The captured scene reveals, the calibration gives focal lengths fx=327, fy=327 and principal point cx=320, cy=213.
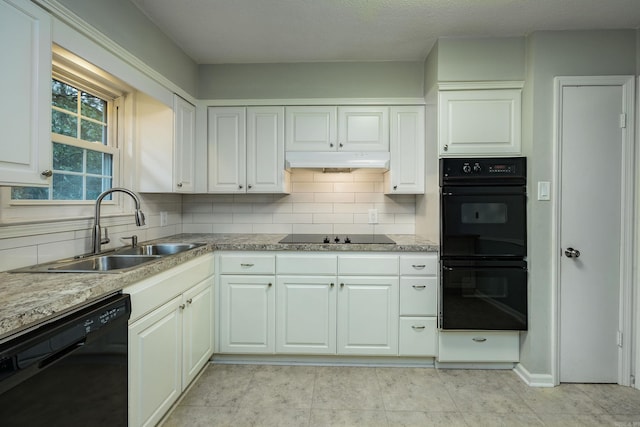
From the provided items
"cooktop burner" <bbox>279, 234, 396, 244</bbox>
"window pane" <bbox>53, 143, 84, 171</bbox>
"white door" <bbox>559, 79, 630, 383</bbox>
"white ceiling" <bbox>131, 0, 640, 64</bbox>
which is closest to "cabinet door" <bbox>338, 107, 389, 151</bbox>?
"white ceiling" <bbox>131, 0, 640, 64</bbox>

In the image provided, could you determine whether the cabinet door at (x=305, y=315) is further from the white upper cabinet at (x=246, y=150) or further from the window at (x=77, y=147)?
the window at (x=77, y=147)

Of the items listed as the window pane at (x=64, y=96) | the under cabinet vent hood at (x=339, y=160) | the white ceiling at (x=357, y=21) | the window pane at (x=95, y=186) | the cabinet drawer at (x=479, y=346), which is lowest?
the cabinet drawer at (x=479, y=346)

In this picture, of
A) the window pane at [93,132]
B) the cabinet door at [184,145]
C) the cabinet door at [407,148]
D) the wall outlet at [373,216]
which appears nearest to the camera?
the window pane at [93,132]

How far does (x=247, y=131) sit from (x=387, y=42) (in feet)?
4.32

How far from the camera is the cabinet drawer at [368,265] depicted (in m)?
2.40

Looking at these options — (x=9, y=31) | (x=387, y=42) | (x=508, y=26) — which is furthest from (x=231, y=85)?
(x=508, y=26)

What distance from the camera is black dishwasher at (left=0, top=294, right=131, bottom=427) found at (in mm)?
916

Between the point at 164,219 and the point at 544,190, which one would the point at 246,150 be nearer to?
the point at 164,219

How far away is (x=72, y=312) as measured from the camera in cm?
114

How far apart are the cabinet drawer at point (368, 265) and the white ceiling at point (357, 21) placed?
1612 mm

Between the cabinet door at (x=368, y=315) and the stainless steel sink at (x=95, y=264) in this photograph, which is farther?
the cabinet door at (x=368, y=315)

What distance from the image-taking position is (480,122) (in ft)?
7.76

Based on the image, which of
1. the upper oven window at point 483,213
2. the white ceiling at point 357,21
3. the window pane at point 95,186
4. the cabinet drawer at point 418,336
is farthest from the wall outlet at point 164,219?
the upper oven window at point 483,213

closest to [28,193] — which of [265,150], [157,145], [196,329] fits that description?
[157,145]
